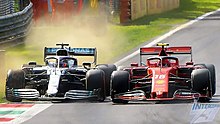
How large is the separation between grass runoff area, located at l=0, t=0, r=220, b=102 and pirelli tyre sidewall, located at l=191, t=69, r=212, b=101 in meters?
5.50

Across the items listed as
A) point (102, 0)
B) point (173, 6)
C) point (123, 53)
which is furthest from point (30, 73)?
point (173, 6)

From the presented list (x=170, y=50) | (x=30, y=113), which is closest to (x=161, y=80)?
(x=170, y=50)

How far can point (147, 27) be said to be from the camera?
1721 inches

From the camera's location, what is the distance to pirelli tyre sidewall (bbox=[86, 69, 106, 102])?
1970cm

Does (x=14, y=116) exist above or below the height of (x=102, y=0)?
below

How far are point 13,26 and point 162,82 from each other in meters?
17.4

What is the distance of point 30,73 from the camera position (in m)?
21.0

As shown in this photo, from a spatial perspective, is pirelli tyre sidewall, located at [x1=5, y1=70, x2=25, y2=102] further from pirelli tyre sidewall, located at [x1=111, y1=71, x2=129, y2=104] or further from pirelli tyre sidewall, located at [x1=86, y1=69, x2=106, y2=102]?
pirelli tyre sidewall, located at [x1=111, y1=71, x2=129, y2=104]

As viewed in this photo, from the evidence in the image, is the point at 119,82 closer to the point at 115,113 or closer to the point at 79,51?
the point at 115,113

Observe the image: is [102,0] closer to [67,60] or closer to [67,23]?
[67,23]

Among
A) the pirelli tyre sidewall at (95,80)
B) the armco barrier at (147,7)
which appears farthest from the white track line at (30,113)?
the armco barrier at (147,7)

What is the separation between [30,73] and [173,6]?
3625 cm

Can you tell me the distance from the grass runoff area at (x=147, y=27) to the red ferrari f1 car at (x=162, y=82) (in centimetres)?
375

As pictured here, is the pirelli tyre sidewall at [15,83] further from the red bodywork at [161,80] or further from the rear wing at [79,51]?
the red bodywork at [161,80]
